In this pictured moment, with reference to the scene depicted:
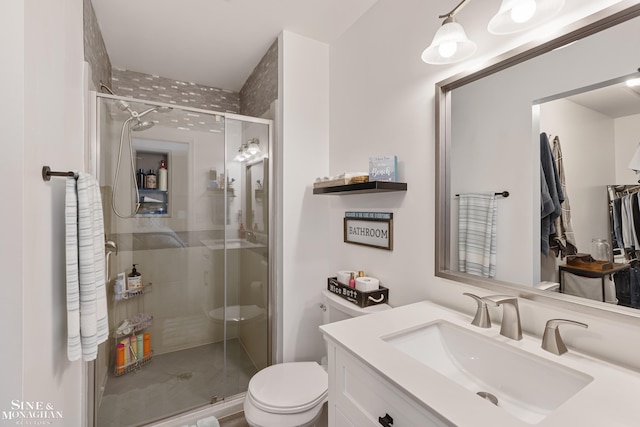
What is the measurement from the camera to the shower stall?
175 cm

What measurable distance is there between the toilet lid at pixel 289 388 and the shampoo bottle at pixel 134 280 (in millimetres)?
1035

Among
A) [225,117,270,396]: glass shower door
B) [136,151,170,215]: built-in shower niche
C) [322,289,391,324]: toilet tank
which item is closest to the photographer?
[322,289,391,324]: toilet tank

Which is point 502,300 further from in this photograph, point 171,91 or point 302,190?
point 171,91

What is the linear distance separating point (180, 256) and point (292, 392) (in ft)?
3.89

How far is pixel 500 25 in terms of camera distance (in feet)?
2.97

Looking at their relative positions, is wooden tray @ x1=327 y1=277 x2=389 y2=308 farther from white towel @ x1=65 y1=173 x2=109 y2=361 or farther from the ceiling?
the ceiling

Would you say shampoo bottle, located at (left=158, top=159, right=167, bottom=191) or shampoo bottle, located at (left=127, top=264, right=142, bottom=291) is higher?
shampoo bottle, located at (left=158, top=159, right=167, bottom=191)

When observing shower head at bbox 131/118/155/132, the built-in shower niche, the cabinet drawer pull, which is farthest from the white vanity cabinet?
shower head at bbox 131/118/155/132

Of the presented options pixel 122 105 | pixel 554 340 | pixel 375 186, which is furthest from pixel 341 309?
pixel 122 105

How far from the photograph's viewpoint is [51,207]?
1.08 metres

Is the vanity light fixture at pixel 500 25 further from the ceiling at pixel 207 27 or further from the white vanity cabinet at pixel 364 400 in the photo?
the white vanity cabinet at pixel 364 400

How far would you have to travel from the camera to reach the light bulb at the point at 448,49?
1.01 metres

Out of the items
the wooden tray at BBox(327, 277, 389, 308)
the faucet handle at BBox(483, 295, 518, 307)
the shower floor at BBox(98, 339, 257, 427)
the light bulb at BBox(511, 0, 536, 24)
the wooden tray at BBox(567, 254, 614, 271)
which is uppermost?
the light bulb at BBox(511, 0, 536, 24)

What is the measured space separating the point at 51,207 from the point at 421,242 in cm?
154
